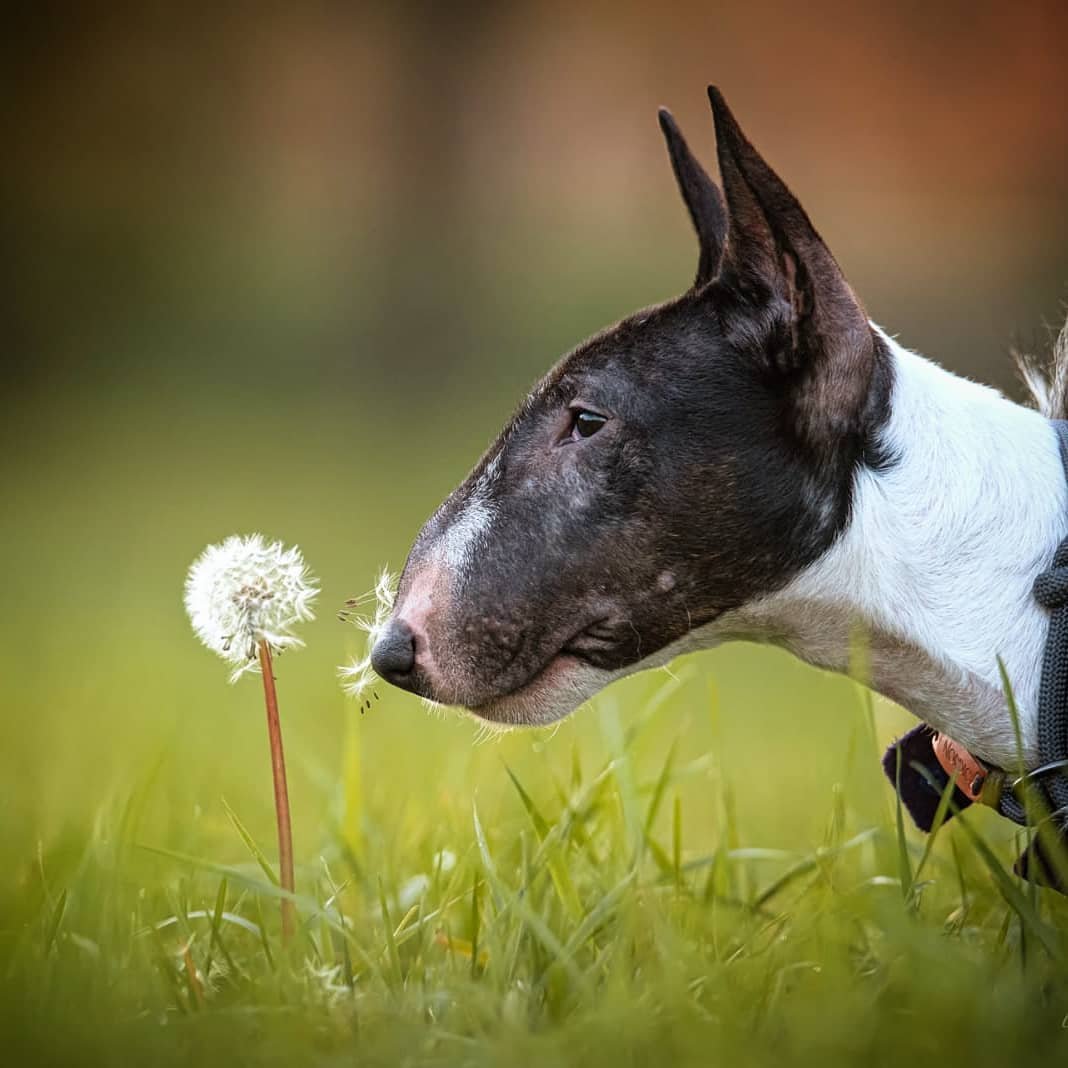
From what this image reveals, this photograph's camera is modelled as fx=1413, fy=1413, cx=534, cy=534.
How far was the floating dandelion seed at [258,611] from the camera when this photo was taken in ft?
7.66

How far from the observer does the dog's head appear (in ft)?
8.64

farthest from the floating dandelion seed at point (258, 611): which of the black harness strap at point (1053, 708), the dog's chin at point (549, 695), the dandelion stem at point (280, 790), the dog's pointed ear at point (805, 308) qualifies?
the black harness strap at point (1053, 708)

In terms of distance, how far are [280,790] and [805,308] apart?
127 centimetres

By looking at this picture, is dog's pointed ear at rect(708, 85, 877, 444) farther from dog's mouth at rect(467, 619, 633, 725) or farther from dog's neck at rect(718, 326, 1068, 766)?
dog's mouth at rect(467, 619, 633, 725)

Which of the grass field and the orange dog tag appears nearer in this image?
the grass field

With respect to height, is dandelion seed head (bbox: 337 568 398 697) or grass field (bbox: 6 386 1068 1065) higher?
dandelion seed head (bbox: 337 568 398 697)

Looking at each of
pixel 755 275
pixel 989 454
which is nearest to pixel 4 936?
pixel 755 275

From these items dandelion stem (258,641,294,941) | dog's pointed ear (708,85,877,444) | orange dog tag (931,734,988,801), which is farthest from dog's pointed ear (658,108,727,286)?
dandelion stem (258,641,294,941)

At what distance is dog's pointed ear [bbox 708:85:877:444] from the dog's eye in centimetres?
33

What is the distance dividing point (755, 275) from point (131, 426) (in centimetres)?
942

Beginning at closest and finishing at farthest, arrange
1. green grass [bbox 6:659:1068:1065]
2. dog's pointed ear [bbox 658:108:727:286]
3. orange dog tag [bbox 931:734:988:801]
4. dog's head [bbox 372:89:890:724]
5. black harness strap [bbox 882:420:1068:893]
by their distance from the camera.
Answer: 1. green grass [bbox 6:659:1068:1065]
2. black harness strap [bbox 882:420:1068:893]
3. dog's head [bbox 372:89:890:724]
4. orange dog tag [bbox 931:734:988:801]
5. dog's pointed ear [bbox 658:108:727:286]

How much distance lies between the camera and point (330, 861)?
3361mm

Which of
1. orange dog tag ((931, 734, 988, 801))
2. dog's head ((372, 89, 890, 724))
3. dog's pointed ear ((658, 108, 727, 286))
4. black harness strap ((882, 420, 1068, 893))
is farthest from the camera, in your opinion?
dog's pointed ear ((658, 108, 727, 286))

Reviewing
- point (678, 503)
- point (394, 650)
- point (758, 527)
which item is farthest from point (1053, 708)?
point (394, 650)
